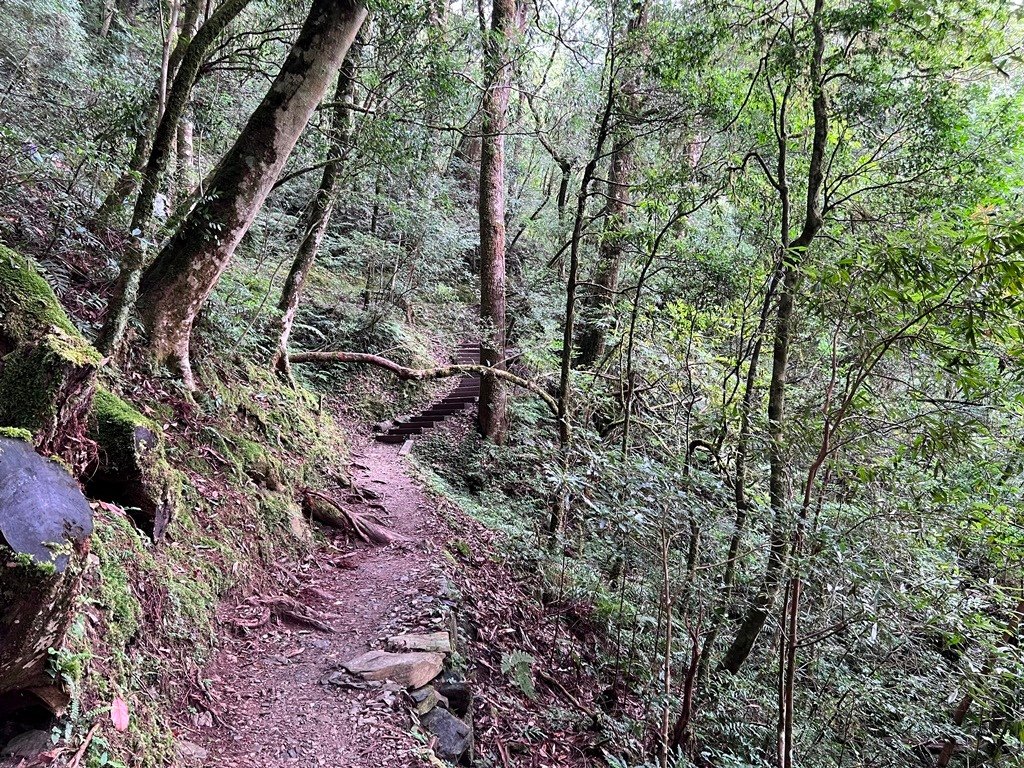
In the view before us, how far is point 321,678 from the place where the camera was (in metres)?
4.34

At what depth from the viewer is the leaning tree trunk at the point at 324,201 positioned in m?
8.23

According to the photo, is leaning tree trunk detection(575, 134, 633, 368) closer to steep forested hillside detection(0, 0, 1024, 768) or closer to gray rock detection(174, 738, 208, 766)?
steep forested hillside detection(0, 0, 1024, 768)

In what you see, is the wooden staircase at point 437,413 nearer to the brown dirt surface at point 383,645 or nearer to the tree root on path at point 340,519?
the brown dirt surface at point 383,645

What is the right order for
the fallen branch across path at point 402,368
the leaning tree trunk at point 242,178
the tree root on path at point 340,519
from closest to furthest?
the leaning tree trunk at point 242,178 → the tree root on path at point 340,519 → the fallen branch across path at point 402,368

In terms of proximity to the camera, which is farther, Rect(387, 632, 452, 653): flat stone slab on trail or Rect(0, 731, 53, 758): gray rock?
Rect(387, 632, 452, 653): flat stone slab on trail

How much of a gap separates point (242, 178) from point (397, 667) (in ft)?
14.4

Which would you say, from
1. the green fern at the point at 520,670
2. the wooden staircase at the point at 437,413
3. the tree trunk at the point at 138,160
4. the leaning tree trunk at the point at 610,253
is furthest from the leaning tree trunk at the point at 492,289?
the green fern at the point at 520,670

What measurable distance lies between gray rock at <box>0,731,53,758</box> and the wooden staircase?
8932mm

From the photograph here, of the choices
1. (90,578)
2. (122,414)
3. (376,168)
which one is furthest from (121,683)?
(376,168)

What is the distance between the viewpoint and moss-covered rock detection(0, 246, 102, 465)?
9.15 ft

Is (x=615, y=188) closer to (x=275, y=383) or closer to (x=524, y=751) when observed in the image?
(x=275, y=383)

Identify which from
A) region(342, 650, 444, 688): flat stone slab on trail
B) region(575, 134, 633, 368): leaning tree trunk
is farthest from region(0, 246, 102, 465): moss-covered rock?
region(575, 134, 633, 368): leaning tree trunk

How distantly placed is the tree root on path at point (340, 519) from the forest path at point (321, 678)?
10.1 inches

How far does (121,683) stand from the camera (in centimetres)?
299
